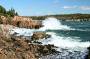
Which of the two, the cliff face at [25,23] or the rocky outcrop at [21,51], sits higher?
the rocky outcrop at [21,51]

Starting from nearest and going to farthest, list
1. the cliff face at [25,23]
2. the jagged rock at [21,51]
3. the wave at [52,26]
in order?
the jagged rock at [21,51] < the cliff face at [25,23] < the wave at [52,26]

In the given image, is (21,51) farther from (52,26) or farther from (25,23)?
(52,26)

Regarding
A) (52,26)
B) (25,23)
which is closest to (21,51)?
(25,23)

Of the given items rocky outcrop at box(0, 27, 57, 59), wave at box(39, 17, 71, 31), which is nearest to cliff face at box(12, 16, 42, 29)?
wave at box(39, 17, 71, 31)

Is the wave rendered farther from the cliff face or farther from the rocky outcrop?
the rocky outcrop

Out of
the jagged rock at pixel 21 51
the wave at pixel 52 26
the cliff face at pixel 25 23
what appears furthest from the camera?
the wave at pixel 52 26

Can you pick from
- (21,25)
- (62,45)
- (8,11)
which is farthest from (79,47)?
(8,11)

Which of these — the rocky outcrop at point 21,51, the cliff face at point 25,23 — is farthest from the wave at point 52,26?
the rocky outcrop at point 21,51

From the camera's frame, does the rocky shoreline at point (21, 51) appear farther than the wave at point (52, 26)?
No

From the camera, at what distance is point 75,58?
25.4m

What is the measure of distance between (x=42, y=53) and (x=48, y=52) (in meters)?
0.86

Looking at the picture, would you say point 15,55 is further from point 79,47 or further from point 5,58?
point 79,47

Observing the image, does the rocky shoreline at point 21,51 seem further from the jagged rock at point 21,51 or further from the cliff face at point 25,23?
the cliff face at point 25,23

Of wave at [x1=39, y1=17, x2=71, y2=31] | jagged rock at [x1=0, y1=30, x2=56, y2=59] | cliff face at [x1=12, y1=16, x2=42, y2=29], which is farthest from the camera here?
wave at [x1=39, y1=17, x2=71, y2=31]
